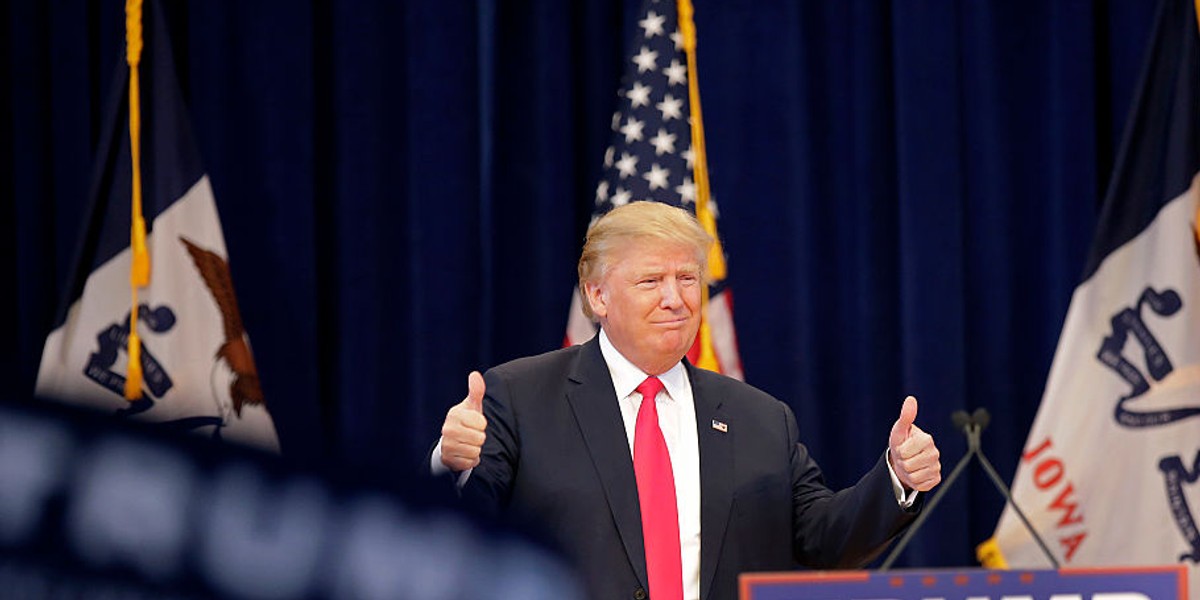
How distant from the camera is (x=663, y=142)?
4164 mm

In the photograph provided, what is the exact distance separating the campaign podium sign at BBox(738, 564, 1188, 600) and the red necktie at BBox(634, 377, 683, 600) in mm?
772

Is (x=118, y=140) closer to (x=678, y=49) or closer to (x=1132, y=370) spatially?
(x=678, y=49)

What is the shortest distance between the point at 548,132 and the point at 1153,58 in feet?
6.14

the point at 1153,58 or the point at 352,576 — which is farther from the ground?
the point at 1153,58

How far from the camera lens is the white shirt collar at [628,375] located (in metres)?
2.50

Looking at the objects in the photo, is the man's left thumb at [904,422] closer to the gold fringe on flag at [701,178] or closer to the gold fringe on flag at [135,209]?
the gold fringe on flag at [701,178]

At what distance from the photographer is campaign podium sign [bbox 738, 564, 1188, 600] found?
154cm

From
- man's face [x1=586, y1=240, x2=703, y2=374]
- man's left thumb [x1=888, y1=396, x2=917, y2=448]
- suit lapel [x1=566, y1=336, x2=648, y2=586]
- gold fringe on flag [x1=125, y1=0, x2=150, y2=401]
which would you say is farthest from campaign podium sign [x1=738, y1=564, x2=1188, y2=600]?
gold fringe on flag [x1=125, y1=0, x2=150, y2=401]

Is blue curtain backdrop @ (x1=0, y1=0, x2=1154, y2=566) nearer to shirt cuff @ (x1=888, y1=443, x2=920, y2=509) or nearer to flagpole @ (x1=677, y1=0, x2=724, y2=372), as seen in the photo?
flagpole @ (x1=677, y1=0, x2=724, y2=372)

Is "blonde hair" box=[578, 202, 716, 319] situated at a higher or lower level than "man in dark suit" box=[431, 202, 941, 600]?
higher

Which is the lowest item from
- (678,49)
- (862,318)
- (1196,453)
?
(1196,453)

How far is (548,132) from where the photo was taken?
14.7 ft

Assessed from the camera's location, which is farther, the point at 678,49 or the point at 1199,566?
the point at 678,49

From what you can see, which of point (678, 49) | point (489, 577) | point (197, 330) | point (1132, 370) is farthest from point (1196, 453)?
point (489, 577)
